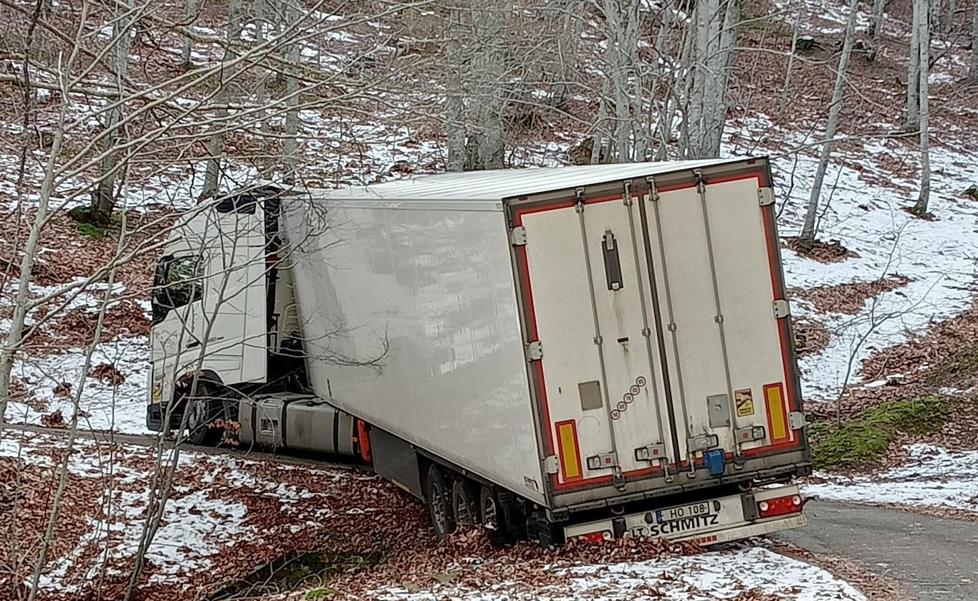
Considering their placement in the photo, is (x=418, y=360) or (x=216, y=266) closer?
(x=418, y=360)

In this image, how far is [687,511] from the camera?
10047 millimetres

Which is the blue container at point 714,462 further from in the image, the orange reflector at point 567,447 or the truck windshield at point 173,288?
the truck windshield at point 173,288

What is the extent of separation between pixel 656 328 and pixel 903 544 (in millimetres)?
3680

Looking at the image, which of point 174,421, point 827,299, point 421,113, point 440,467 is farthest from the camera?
point 827,299

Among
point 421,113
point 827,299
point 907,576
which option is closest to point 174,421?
point 421,113

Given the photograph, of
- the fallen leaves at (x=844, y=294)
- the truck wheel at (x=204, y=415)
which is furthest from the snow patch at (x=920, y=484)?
the fallen leaves at (x=844, y=294)

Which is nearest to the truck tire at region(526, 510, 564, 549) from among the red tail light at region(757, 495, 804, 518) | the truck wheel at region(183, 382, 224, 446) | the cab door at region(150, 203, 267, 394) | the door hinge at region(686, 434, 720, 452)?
the door hinge at region(686, 434, 720, 452)

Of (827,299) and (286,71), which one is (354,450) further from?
Result: (827,299)

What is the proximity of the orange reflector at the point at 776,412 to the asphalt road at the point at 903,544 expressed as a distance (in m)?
1.41

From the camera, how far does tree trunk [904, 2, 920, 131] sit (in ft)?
121

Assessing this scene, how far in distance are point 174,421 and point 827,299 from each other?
555 inches

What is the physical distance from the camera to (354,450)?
16125 mm

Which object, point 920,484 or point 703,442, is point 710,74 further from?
point 703,442

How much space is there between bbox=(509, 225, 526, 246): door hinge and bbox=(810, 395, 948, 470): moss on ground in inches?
343
